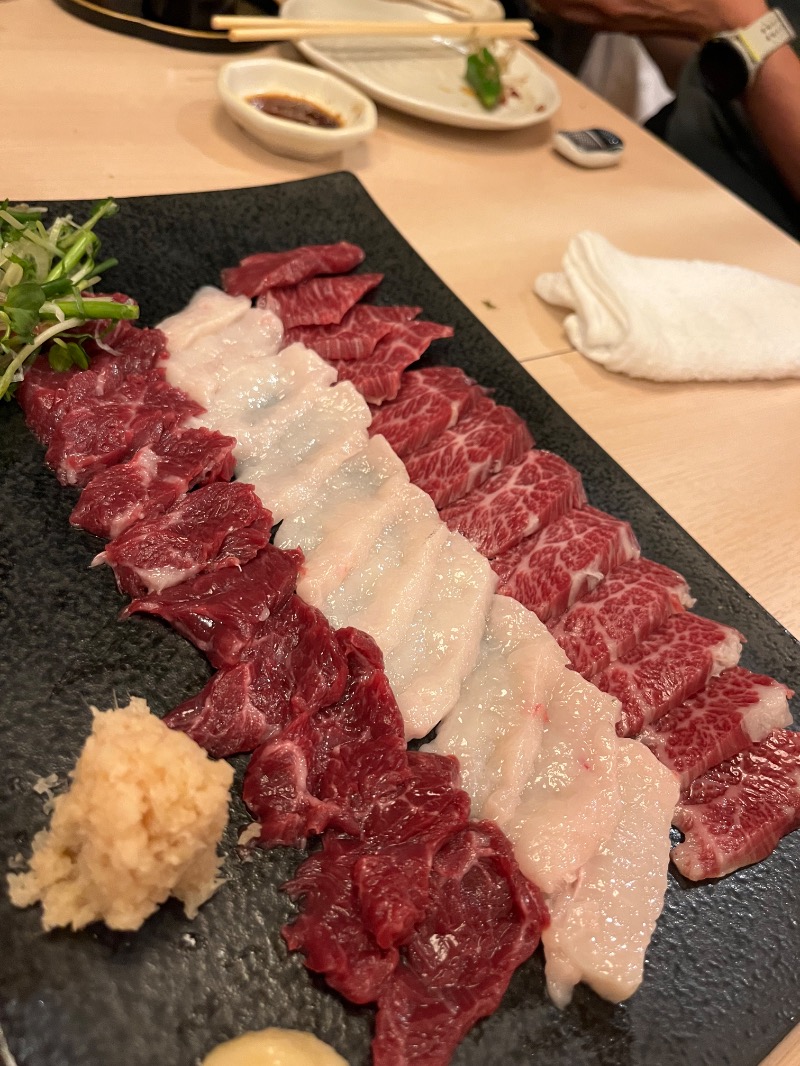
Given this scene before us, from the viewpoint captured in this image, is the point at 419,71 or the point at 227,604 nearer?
the point at 227,604

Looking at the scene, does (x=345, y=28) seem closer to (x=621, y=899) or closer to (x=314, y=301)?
(x=314, y=301)

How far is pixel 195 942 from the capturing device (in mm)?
1764

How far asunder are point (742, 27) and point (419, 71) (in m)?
2.02

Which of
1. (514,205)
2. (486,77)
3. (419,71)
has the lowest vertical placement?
(514,205)

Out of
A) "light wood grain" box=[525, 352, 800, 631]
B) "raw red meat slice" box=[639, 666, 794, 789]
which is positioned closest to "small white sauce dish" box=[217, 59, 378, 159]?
"light wood grain" box=[525, 352, 800, 631]

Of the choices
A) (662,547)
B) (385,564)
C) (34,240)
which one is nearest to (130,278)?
(34,240)

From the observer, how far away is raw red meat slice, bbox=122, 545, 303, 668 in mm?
2209

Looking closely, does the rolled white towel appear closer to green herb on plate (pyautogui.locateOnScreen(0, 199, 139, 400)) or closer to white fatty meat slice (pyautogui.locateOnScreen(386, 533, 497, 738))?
white fatty meat slice (pyautogui.locateOnScreen(386, 533, 497, 738))

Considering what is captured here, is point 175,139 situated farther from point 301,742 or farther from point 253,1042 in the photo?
point 253,1042

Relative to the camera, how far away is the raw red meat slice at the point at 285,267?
10.5 feet

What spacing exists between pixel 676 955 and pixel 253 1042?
1.05 metres

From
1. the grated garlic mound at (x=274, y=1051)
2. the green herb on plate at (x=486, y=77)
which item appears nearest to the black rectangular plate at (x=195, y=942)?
the grated garlic mound at (x=274, y=1051)

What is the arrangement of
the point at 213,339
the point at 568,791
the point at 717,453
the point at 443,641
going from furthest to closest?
the point at 717,453 < the point at 213,339 < the point at 443,641 < the point at 568,791

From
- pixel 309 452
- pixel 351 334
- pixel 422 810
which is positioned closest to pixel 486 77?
pixel 351 334
